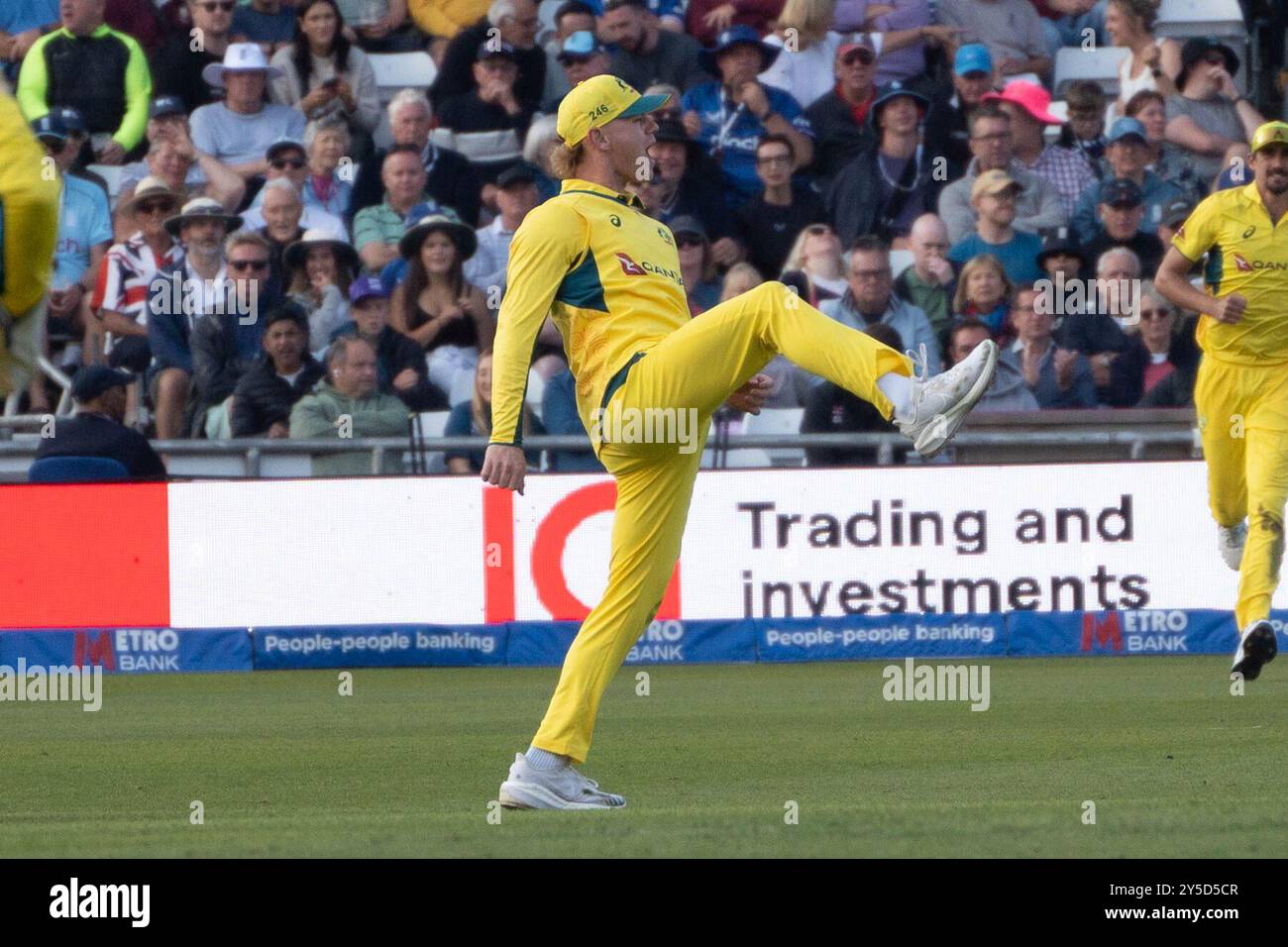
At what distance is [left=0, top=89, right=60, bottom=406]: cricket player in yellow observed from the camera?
4.81 metres

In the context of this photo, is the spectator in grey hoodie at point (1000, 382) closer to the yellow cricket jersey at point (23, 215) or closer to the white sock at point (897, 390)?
the white sock at point (897, 390)

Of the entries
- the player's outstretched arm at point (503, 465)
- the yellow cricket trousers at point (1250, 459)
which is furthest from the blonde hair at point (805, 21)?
the player's outstretched arm at point (503, 465)

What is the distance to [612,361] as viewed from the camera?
7.38 m

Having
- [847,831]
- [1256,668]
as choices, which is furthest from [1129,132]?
[847,831]

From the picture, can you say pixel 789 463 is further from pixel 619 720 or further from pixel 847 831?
pixel 847 831

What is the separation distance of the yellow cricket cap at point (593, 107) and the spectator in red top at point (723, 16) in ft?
38.3

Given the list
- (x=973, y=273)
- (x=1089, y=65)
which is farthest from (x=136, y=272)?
(x=1089, y=65)

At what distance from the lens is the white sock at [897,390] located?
6.72 meters

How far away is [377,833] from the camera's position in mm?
6324

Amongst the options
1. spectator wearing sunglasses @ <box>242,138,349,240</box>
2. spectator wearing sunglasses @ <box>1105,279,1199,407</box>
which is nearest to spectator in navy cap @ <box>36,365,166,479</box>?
spectator wearing sunglasses @ <box>242,138,349,240</box>

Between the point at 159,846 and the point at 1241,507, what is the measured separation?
7.51 meters

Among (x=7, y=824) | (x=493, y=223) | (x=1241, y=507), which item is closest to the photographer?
(x=7, y=824)

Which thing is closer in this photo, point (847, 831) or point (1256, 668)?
point (847, 831)

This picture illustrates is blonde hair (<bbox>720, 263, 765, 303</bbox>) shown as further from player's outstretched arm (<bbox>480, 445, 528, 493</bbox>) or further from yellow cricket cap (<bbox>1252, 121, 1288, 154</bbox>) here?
player's outstretched arm (<bbox>480, 445, 528, 493</bbox>)
